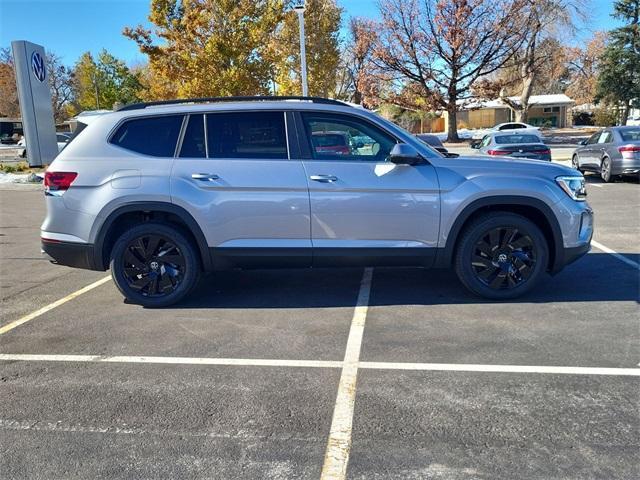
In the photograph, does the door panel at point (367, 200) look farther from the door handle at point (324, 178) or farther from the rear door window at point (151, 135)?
the rear door window at point (151, 135)

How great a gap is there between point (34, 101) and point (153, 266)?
17092 mm

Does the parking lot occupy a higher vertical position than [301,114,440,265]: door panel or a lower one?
lower

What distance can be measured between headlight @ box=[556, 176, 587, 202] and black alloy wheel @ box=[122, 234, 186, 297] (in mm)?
3704

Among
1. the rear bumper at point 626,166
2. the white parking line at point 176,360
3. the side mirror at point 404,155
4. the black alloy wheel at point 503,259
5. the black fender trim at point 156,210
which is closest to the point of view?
the white parking line at point 176,360

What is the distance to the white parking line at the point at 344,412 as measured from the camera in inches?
110

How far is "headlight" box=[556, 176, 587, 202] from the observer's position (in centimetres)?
511

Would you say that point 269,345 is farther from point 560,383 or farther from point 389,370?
point 560,383

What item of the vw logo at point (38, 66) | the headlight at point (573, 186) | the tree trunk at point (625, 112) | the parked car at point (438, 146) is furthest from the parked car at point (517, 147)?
the tree trunk at point (625, 112)

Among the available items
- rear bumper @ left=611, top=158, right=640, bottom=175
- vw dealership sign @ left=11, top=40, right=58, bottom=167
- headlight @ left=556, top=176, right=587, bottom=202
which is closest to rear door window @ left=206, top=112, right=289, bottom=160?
headlight @ left=556, top=176, right=587, bottom=202

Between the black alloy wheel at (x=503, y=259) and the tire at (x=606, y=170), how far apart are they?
415 inches

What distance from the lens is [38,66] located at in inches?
765

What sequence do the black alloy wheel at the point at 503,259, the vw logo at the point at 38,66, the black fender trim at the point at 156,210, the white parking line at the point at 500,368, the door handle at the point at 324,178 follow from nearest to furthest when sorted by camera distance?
1. the white parking line at the point at 500,368
2. the door handle at the point at 324,178
3. the black fender trim at the point at 156,210
4. the black alloy wheel at the point at 503,259
5. the vw logo at the point at 38,66

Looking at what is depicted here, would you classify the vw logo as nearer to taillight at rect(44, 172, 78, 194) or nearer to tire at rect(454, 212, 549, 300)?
taillight at rect(44, 172, 78, 194)

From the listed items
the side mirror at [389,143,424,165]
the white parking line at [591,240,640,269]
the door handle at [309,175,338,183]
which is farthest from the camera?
the white parking line at [591,240,640,269]
